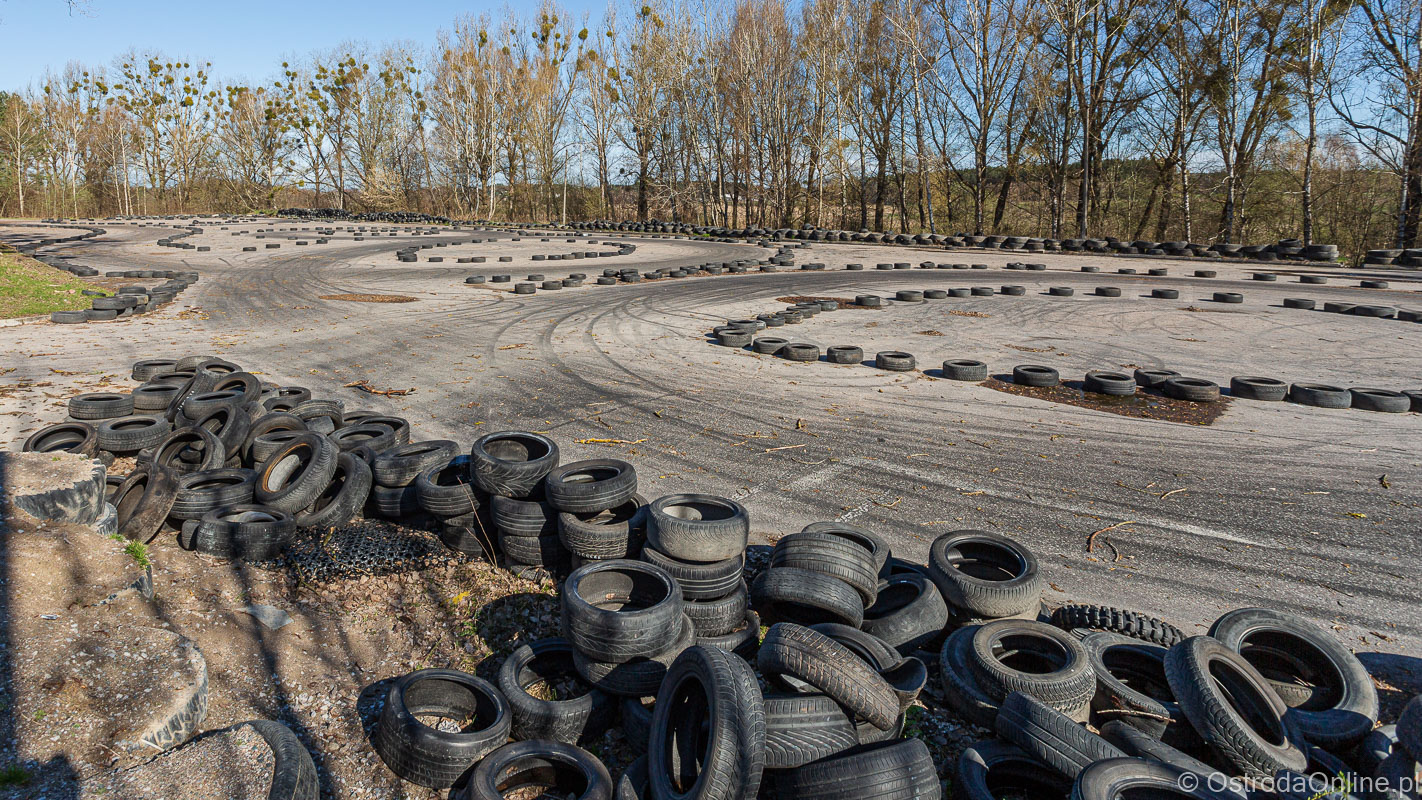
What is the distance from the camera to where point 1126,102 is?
38.6 m

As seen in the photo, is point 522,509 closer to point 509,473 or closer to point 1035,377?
point 509,473

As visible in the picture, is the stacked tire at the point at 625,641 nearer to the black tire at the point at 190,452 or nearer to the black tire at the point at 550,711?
the black tire at the point at 550,711

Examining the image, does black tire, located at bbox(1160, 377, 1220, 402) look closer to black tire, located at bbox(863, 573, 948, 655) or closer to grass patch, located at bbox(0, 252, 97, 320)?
black tire, located at bbox(863, 573, 948, 655)

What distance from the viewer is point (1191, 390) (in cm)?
929

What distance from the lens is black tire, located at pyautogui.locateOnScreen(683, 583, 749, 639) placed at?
13.5ft

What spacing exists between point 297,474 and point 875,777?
520cm

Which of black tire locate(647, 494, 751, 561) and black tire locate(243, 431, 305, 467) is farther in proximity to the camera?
black tire locate(243, 431, 305, 467)

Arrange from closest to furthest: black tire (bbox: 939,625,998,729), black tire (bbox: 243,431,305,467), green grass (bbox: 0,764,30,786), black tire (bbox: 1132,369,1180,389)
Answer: green grass (bbox: 0,764,30,786)
black tire (bbox: 939,625,998,729)
black tire (bbox: 243,431,305,467)
black tire (bbox: 1132,369,1180,389)

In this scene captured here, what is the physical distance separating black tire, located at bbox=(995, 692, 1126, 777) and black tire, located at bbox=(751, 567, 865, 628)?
104cm

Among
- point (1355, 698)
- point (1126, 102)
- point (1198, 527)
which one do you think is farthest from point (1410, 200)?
point (1355, 698)

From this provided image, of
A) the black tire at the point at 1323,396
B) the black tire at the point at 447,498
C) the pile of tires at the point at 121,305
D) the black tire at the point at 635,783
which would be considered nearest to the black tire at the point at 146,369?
the pile of tires at the point at 121,305

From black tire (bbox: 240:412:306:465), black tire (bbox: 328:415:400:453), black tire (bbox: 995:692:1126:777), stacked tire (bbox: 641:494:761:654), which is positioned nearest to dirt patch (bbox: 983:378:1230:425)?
stacked tire (bbox: 641:494:761:654)

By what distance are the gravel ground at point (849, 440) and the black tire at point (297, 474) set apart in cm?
69

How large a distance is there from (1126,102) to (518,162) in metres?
44.6
